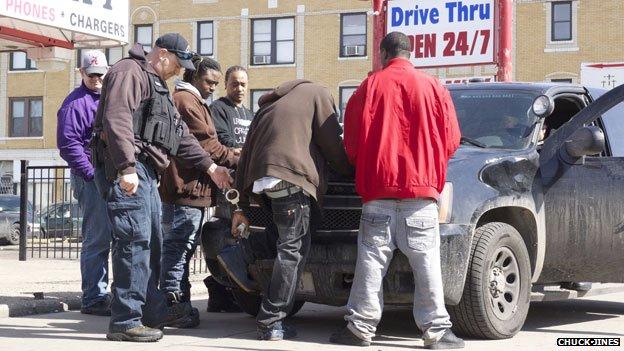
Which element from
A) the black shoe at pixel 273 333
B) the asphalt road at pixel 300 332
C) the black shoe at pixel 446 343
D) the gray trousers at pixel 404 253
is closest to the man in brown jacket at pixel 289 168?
the black shoe at pixel 273 333

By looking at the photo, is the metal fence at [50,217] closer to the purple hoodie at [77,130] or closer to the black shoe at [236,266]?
the purple hoodie at [77,130]

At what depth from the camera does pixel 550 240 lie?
765 cm

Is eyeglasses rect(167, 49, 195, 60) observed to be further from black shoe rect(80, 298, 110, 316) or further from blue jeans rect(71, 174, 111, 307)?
black shoe rect(80, 298, 110, 316)

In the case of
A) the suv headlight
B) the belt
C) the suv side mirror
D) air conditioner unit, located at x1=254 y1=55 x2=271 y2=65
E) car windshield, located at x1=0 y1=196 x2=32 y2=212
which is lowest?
car windshield, located at x1=0 y1=196 x2=32 y2=212

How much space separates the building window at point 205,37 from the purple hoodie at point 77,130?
37.5 metres

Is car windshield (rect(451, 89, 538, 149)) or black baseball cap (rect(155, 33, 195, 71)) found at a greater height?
black baseball cap (rect(155, 33, 195, 71))

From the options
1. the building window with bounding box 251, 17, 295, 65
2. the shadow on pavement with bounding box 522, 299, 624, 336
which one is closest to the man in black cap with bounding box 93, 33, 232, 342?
the shadow on pavement with bounding box 522, 299, 624, 336

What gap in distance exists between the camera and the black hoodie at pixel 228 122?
8547mm

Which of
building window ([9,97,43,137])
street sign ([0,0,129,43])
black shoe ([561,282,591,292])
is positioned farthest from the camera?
building window ([9,97,43,137])

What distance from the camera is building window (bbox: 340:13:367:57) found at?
43.2m

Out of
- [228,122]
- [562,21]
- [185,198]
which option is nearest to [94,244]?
[185,198]

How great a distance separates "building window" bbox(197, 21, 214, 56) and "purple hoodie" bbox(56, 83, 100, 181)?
123 ft

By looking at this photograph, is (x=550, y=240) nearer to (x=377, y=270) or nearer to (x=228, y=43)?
(x=377, y=270)

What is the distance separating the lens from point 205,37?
1818 inches
